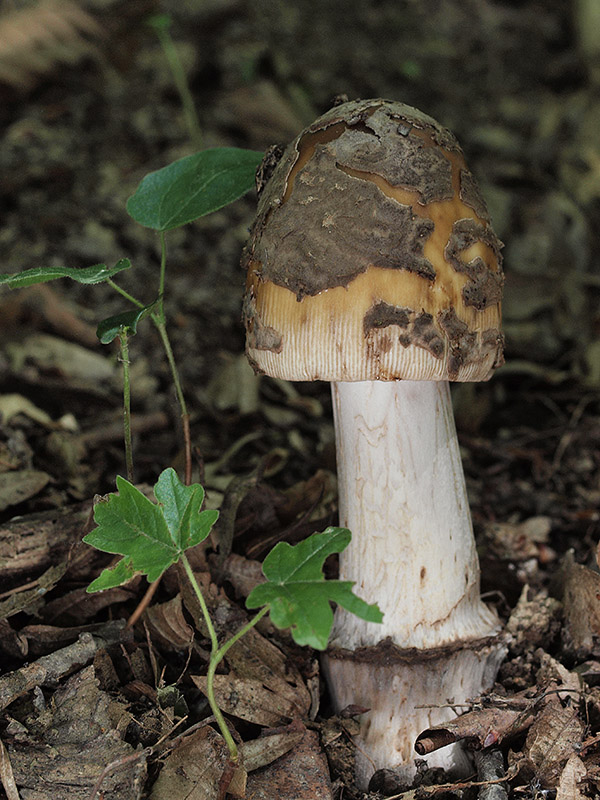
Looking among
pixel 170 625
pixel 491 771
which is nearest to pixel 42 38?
pixel 170 625

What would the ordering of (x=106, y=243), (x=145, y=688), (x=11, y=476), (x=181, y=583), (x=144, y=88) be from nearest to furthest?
(x=145, y=688), (x=181, y=583), (x=11, y=476), (x=106, y=243), (x=144, y=88)

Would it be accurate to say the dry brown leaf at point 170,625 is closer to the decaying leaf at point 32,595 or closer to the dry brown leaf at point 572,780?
the decaying leaf at point 32,595

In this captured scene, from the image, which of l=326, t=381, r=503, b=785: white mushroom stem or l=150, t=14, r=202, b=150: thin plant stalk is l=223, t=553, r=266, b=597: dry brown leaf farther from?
l=150, t=14, r=202, b=150: thin plant stalk

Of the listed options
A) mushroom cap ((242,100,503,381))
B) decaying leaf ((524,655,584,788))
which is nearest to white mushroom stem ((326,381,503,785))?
decaying leaf ((524,655,584,788))

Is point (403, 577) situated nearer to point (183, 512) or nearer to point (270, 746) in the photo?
point (270, 746)

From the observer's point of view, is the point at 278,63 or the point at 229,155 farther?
the point at 278,63

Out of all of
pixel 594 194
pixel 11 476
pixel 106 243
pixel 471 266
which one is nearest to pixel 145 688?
pixel 11 476

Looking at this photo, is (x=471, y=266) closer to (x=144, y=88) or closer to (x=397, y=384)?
(x=397, y=384)
